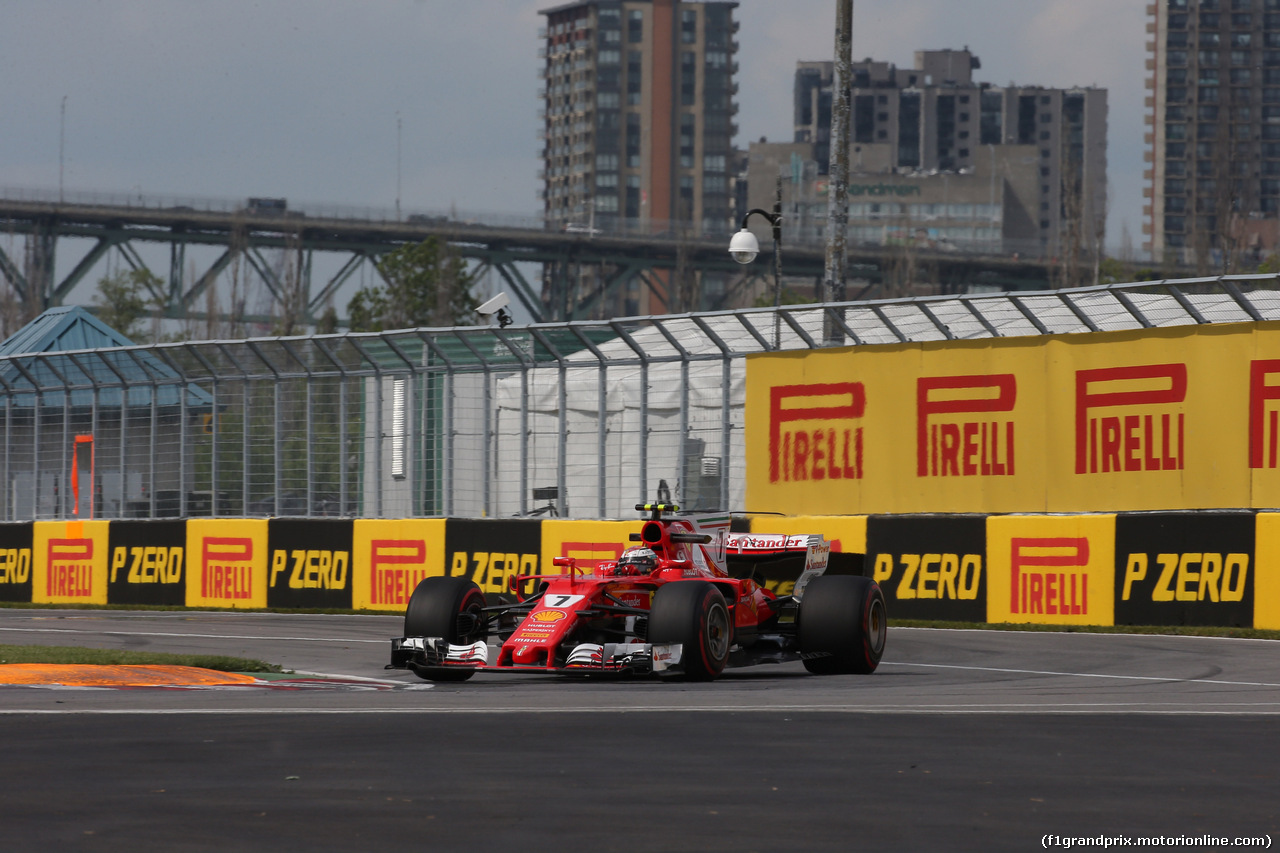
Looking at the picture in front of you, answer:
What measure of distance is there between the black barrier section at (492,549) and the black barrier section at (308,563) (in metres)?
1.77

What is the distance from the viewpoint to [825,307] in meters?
18.8

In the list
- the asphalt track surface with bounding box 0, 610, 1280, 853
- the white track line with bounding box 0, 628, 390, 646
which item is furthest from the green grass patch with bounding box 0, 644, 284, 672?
the white track line with bounding box 0, 628, 390, 646

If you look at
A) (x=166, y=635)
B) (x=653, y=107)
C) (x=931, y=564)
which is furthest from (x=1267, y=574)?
(x=653, y=107)

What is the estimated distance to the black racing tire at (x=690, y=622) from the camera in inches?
452

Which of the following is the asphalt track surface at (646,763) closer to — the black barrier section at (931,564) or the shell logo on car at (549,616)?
the shell logo on car at (549,616)

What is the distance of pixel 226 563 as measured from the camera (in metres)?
23.0

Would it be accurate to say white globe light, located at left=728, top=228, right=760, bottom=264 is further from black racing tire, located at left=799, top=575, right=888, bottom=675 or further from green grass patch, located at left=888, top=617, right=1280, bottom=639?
black racing tire, located at left=799, top=575, right=888, bottom=675

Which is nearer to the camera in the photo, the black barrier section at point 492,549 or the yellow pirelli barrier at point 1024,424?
the yellow pirelli barrier at point 1024,424

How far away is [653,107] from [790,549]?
179m

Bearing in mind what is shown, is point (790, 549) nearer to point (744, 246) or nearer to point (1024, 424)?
point (1024, 424)

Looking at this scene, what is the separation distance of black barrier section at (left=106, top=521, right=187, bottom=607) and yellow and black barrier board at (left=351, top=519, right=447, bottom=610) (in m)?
3.20

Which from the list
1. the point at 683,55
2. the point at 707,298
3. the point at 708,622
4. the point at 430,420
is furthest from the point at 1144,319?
the point at 683,55

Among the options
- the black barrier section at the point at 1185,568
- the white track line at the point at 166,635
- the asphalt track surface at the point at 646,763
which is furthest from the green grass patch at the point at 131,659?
the black barrier section at the point at 1185,568

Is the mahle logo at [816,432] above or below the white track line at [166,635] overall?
above
